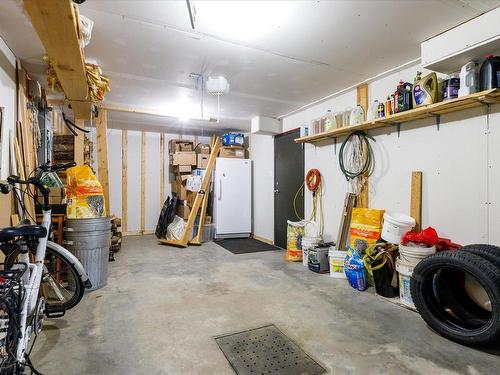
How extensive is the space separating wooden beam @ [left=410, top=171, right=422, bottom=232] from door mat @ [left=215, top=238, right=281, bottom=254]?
262 centimetres

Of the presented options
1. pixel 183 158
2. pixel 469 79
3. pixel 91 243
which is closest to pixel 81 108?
pixel 91 243

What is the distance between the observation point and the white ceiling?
1980 mm

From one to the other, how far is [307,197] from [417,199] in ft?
6.10

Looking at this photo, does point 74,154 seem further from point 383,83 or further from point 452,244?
point 452,244

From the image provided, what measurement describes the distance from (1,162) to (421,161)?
3.97 metres

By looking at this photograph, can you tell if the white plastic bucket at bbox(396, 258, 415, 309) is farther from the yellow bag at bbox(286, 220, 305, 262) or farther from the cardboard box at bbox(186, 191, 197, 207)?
the cardboard box at bbox(186, 191, 197, 207)

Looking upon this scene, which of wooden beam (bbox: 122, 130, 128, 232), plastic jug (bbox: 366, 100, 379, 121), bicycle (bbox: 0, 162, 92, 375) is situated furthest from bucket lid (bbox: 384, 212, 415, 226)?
wooden beam (bbox: 122, 130, 128, 232)

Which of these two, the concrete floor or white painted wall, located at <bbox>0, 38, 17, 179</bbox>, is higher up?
white painted wall, located at <bbox>0, 38, 17, 179</bbox>

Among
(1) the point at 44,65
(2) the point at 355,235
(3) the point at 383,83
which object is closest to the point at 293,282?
(2) the point at 355,235

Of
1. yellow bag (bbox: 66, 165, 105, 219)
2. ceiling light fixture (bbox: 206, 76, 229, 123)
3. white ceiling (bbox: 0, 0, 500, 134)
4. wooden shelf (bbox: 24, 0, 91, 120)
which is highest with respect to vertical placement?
white ceiling (bbox: 0, 0, 500, 134)

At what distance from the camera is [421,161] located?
2.89 metres

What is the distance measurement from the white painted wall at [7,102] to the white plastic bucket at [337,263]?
3.51 meters

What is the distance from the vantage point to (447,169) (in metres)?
2.65

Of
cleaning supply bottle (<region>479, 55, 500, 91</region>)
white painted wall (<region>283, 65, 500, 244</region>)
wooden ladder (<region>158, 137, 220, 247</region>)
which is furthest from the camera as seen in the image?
wooden ladder (<region>158, 137, 220, 247</region>)
